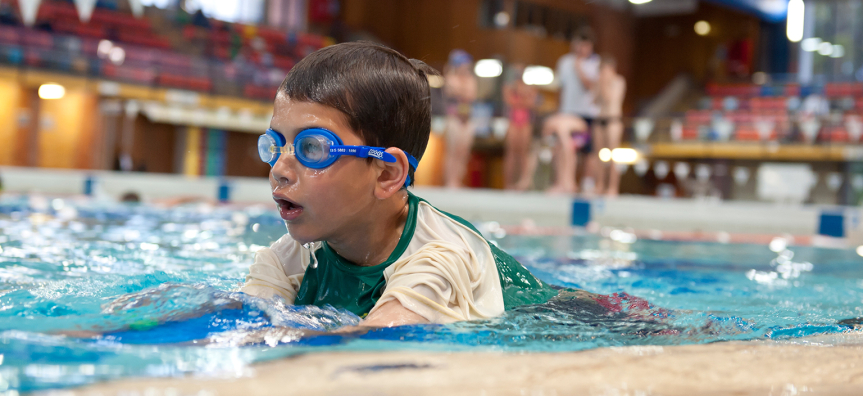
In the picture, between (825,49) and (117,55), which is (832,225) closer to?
(117,55)

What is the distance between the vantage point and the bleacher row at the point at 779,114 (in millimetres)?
13938

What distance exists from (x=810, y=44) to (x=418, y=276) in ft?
83.7

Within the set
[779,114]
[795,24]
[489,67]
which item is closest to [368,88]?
[779,114]

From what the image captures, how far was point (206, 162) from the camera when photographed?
629 inches

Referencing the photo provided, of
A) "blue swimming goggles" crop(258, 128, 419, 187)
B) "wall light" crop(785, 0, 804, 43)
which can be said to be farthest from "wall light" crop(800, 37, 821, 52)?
"blue swimming goggles" crop(258, 128, 419, 187)

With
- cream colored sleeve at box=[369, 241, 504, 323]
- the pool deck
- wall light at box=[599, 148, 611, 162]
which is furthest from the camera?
wall light at box=[599, 148, 611, 162]

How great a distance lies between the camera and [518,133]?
9.38m

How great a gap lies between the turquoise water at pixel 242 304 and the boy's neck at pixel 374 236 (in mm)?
161

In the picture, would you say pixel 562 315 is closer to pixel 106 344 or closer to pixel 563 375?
pixel 563 375

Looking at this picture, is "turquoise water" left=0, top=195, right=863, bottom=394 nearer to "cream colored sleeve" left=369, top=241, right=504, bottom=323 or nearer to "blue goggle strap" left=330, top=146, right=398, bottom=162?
"cream colored sleeve" left=369, top=241, right=504, bottom=323

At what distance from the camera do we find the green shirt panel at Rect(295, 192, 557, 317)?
1.57 metres

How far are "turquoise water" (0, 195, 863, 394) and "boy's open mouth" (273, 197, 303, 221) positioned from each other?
184mm

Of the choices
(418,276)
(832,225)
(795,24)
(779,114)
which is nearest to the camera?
(418,276)

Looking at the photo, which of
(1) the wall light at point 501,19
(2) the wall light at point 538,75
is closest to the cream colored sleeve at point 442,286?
(1) the wall light at point 501,19
